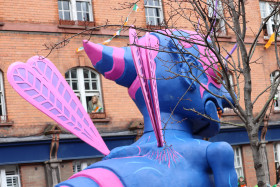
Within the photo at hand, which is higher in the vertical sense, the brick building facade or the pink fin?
the brick building facade

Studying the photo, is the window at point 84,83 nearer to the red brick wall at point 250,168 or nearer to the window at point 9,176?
the window at point 9,176

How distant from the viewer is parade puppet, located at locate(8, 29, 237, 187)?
17.9 ft

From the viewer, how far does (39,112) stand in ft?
50.4

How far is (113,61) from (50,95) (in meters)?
0.73

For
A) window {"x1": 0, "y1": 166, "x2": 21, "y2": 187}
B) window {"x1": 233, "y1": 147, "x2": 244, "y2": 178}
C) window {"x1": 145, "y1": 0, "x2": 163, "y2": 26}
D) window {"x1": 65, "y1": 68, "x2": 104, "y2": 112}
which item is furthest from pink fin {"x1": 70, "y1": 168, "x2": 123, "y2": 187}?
window {"x1": 233, "y1": 147, "x2": 244, "y2": 178}

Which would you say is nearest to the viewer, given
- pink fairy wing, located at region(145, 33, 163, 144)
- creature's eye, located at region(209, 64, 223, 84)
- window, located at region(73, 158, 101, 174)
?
pink fairy wing, located at region(145, 33, 163, 144)

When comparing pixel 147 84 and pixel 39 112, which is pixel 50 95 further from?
pixel 39 112

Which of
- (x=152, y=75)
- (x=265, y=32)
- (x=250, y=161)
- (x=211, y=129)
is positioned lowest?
(x=250, y=161)

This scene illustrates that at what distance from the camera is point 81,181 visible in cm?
517

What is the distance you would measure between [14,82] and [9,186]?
31.2ft

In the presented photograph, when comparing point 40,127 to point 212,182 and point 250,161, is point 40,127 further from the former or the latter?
point 212,182

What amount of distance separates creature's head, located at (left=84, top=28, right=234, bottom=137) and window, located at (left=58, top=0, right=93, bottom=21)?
1059 cm

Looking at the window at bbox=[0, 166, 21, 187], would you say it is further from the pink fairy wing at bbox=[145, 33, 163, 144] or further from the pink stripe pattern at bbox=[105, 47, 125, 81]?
the pink fairy wing at bbox=[145, 33, 163, 144]

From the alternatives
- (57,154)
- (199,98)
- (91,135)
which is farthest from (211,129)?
(57,154)
